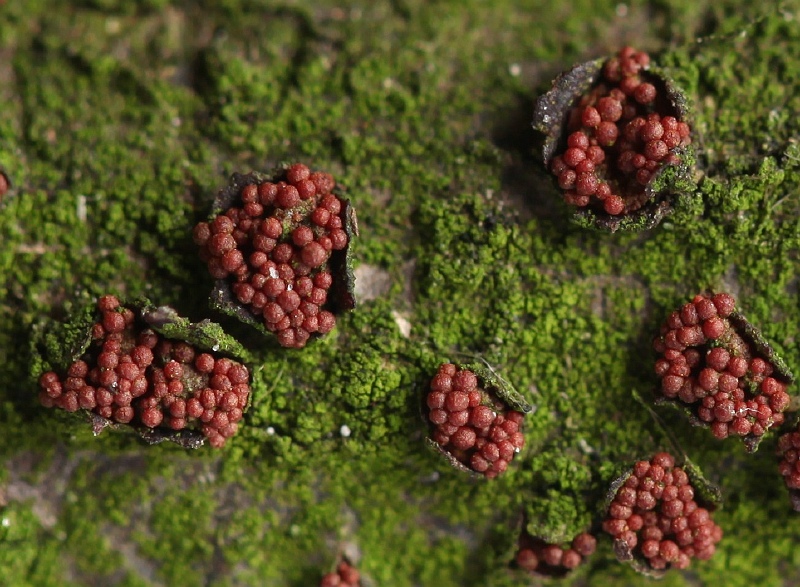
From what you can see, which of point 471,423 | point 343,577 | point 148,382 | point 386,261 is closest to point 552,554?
point 471,423

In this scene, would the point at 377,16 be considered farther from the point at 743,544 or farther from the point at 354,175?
the point at 743,544

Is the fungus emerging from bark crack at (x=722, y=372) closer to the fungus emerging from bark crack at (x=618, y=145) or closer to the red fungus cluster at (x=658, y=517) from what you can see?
the red fungus cluster at (x=658, y=517)

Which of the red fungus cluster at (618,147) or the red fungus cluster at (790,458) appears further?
the red fungus cluster at (790,458)

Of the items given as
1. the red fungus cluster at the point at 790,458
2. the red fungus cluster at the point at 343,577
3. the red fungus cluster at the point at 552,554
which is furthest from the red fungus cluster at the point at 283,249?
the red fungus cluster at the point at 790,458

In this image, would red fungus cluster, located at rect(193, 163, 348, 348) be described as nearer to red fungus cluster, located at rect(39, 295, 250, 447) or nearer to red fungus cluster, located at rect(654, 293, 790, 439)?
red fungus cluster, located at rect(39, 295, 250, 447)

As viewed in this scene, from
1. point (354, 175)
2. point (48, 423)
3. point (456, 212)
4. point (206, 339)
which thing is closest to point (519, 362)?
point (456, 212)

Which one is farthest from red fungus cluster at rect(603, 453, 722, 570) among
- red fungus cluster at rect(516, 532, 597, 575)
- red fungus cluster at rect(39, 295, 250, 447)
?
red fungus cluster at rect(39, 295, 250, 447)
